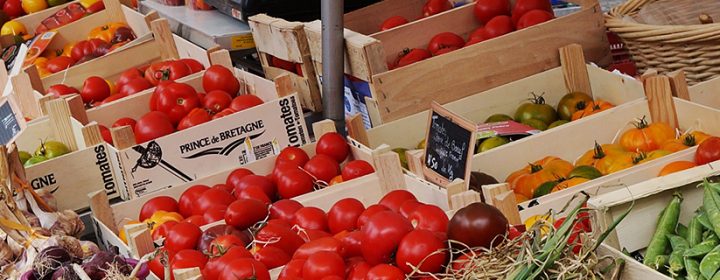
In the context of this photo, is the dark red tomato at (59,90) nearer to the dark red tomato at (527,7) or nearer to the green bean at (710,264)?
the dark red tomato at (527,7)

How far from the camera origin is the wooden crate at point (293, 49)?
4.57 m

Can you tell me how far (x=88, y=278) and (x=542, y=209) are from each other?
1278mm

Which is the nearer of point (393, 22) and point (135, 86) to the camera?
point (135, 86)

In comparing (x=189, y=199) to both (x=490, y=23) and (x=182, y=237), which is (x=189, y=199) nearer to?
(x=182, y=237)

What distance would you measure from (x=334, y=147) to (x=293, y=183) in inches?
10.0

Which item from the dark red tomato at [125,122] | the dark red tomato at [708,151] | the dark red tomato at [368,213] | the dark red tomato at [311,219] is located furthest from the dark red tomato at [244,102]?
the dark red tomato at [708,151]

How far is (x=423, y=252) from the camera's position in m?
2.54

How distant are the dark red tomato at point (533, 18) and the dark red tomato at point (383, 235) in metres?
2.06

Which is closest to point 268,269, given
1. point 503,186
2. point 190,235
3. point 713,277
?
point 190,235

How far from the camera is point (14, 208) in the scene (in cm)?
334

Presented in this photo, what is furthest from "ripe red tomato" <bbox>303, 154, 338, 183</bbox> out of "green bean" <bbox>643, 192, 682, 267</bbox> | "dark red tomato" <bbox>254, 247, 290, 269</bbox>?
"green bean" <bbox>643, 192, 682, 267</bbox>

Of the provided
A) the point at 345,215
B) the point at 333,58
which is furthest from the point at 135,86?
the point at 345,215

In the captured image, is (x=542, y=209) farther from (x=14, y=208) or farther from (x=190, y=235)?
(x=14, y=208)

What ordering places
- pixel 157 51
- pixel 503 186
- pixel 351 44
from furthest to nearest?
pixel 157 51
pixel 351 44
pixel 503 186
